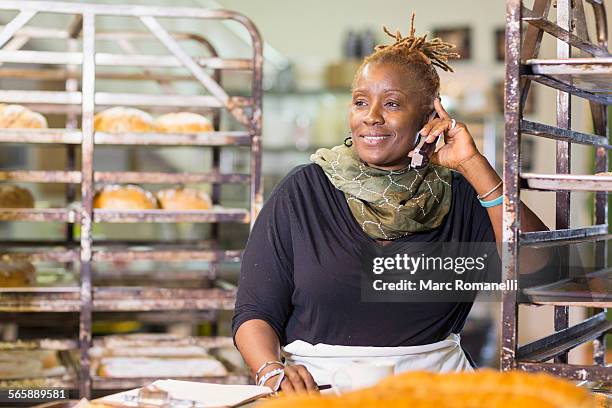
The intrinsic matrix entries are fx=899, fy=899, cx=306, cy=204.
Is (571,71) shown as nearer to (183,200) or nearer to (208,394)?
(208,394)

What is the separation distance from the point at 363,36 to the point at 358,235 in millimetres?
5475

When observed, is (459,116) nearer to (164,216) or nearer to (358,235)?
(164,216)

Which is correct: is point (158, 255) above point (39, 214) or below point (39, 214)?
below

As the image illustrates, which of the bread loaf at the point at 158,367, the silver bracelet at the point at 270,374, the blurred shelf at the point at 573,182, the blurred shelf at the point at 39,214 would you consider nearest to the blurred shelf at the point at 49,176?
the blurred shelf at the point at 39,214

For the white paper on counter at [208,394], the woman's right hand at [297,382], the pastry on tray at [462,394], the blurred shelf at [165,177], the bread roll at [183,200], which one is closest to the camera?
the pastry on tray at [462,394]

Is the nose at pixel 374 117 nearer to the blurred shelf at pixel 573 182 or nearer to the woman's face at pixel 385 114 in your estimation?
the woman's face at pixel 385 114

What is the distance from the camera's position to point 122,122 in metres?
3.49

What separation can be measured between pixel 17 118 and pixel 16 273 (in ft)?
1.91

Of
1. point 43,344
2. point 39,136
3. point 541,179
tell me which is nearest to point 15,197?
point 39,136

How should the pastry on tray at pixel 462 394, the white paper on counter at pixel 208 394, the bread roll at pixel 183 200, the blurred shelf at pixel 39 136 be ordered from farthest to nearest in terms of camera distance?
the bread roll at pixel 183 200 < the blurred shelf at pixel 39 136 < the white paper on counter at pixel 208 394 < the pastry on tray at pixel 462 394

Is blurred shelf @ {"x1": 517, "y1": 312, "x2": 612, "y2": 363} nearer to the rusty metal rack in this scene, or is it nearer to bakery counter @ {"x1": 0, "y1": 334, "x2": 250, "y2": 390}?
the rusty metal rack

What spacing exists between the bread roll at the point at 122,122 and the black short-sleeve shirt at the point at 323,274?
1.22 m

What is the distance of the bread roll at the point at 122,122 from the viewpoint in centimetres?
348

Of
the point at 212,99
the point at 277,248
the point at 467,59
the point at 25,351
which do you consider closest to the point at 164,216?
the point at 212,99
